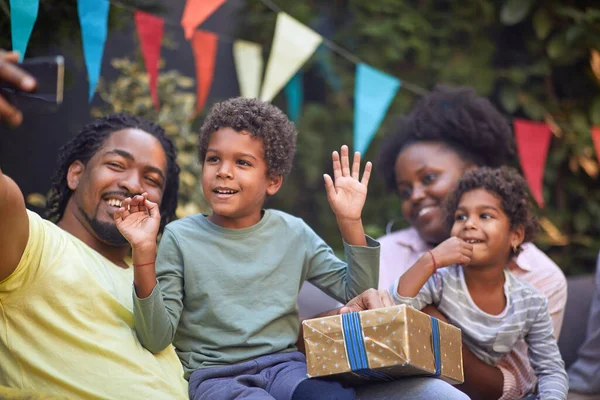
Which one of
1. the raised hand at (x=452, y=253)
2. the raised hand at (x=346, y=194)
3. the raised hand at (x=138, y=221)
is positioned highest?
the raised hand at (x=346, y=194)

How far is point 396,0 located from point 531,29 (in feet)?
2.92

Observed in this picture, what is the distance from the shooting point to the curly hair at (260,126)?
2.46m

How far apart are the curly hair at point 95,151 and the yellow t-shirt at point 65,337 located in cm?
46

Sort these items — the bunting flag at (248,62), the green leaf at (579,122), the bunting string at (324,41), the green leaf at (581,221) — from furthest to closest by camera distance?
the green leaf at (581,221)
the green leaf at (579,122)
the bunting flag at (248,62)
the bunting string at (324,41)

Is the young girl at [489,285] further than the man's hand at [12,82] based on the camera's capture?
Yes

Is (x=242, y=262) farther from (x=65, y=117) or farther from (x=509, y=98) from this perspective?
(x=509, y=98)

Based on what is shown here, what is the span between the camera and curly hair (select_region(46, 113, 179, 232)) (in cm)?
268

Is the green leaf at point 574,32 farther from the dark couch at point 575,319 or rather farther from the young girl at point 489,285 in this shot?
the young girl at point 489,285

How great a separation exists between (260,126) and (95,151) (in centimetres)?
59

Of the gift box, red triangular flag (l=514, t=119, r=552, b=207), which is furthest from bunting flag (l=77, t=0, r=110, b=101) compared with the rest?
red triangular flag (l=514, t=119, r=552, b=207)

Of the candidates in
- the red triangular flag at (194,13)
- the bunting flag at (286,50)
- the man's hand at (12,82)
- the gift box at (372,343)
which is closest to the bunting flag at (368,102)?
the bunting flag at (286,50)

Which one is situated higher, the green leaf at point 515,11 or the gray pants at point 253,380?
the green leaf at point 515,11

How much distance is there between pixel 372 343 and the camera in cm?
200

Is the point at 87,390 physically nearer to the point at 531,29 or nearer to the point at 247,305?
the point at 247,305
